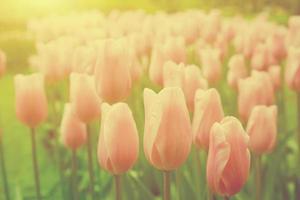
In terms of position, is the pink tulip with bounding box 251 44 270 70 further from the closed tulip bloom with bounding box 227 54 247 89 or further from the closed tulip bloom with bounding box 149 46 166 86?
the closed tulip bloom with bounding box 149 46 166 86

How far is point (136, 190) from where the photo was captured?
2.09 m

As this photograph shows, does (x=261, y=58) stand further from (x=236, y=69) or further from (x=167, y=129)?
(x=167, y=129)

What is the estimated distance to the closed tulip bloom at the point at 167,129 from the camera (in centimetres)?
124

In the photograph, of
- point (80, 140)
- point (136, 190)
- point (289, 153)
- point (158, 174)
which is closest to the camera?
point (80, 140)

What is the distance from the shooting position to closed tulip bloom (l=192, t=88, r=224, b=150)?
1412 millimetres

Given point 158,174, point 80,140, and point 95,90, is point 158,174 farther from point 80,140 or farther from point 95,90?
point 95,90

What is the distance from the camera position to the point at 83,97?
172cm

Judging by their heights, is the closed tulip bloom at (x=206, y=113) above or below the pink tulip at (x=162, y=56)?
below

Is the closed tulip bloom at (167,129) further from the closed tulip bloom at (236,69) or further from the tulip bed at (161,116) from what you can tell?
the closed tulip bloom at (236,69)

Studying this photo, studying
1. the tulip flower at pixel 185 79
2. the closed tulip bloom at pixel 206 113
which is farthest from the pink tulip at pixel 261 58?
the closed tulip bloom at pixel 206 113

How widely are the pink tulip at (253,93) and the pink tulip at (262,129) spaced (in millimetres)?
253

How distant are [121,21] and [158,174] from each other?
5.51 ft

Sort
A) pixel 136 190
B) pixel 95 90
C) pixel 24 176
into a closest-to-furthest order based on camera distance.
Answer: pixel 95 90 → pixel 136 190 → pixel 24 176

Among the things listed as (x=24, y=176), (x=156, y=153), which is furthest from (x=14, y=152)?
(x=156, y=153)
